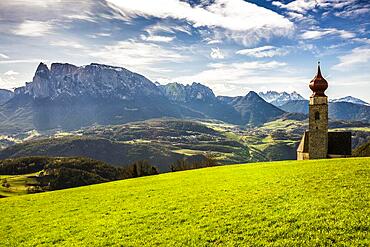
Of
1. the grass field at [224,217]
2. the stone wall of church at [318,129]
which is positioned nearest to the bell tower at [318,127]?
the stone wall of church at [318,129]

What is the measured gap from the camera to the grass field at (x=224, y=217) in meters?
18.4

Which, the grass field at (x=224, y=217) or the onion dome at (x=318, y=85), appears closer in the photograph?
the grass field at (x=224, y=217)

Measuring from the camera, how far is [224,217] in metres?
22.7

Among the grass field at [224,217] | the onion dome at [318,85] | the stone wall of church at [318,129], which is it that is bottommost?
the grass field at [224,217]

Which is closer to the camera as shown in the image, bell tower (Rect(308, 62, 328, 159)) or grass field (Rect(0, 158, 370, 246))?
grass field (Rect(0, 158, 370, 246))

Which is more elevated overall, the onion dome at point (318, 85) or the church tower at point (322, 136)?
the onion dome at point (318, 85)

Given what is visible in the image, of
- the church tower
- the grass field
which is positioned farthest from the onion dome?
the grass field

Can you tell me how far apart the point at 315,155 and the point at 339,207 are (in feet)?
158

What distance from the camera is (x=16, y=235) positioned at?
87.2 ft

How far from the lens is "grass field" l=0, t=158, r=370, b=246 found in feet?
60.2

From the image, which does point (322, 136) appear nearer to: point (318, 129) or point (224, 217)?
point (318, 129)

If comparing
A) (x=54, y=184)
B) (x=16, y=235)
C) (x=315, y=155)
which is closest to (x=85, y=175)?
(x=54, y=184)

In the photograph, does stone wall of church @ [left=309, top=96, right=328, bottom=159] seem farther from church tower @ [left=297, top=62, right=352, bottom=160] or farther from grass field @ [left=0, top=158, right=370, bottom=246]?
grass field @ [left=0, top=158, right=370, bottom=246]

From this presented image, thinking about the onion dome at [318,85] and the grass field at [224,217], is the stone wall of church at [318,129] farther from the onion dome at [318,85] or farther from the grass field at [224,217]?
the grass field at [224,217]
